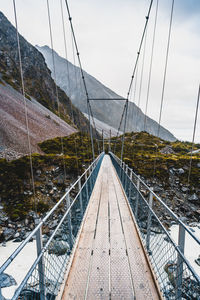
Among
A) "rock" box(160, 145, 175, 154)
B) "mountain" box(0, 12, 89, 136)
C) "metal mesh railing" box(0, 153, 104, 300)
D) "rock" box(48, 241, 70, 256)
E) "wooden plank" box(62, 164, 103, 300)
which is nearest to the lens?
"metal mesh railing" box(0, 153, 104, 300)

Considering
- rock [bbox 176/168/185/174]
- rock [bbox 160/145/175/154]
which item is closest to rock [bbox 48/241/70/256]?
rock [bbox 176/168/185/174]

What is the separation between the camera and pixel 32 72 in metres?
48.5

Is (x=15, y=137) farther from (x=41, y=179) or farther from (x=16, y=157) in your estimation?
(x=41, y=179)

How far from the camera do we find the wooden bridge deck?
2.08 m

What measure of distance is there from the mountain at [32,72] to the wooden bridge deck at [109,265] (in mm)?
34579

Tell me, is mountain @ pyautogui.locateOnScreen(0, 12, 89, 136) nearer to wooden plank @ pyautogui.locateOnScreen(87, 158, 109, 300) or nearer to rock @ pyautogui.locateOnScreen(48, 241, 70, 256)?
wooden plank @ pyautogui.locateOnScreen(87, 158, 109, 300)

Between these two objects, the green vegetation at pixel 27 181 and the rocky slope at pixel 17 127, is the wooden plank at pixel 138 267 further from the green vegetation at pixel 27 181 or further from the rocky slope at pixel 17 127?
the rocky slope at pixel 17 127

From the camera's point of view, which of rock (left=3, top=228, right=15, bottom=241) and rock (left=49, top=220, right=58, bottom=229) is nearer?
rock (left=3, top=228, right=15, bottom=241)

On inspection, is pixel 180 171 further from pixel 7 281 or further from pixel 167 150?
pixel 7 281

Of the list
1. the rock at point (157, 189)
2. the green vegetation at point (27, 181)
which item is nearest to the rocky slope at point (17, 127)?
the green vegetation at point (27, 181)

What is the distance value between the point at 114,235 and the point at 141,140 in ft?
102

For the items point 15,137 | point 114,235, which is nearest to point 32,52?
point 15,137

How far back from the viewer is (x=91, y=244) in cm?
305

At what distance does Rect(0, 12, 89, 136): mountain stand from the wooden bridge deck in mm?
34579
